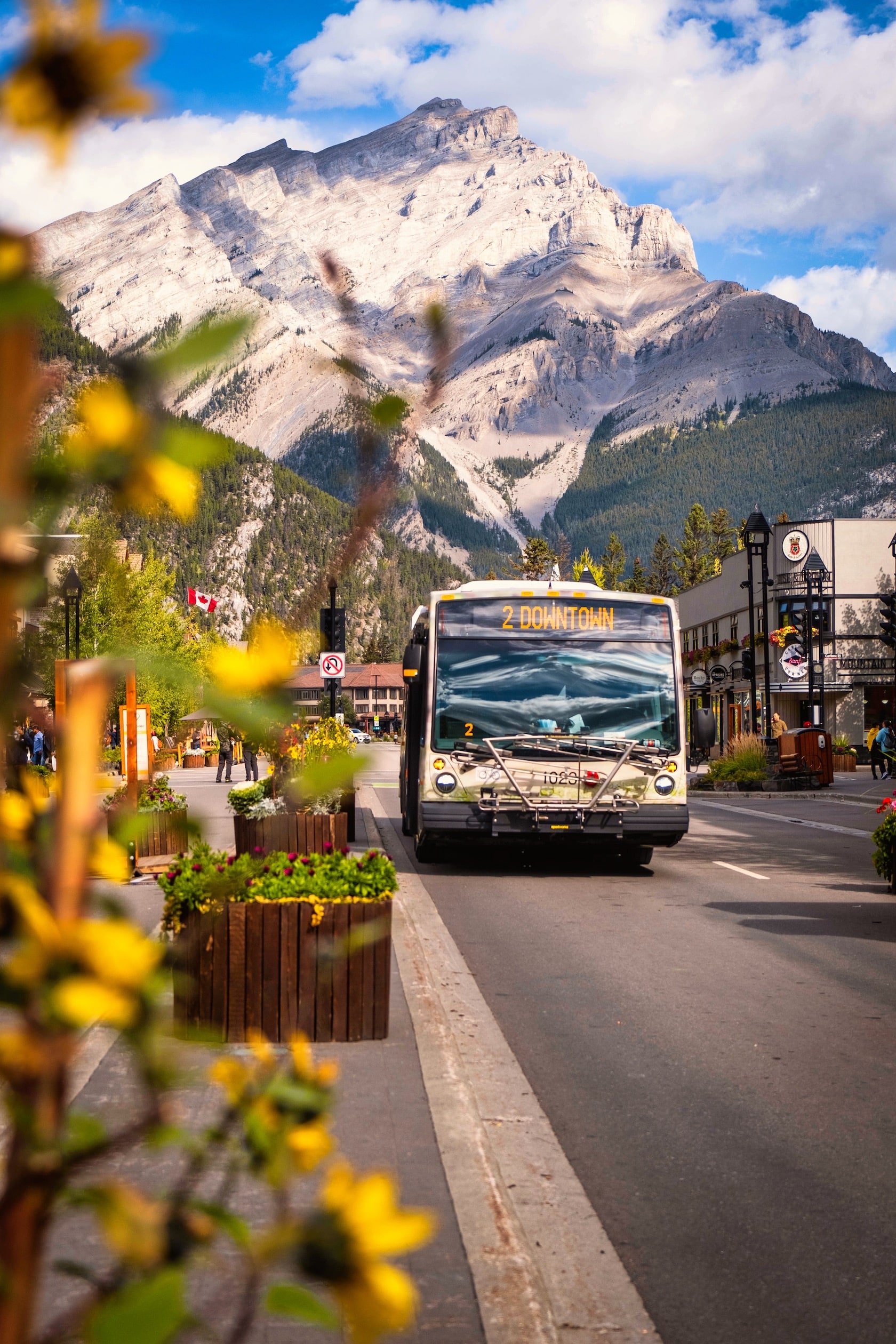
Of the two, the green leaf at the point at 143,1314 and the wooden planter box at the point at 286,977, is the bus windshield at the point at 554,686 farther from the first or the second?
the green leaf at the point at 143,1314

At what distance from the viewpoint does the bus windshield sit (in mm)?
15148

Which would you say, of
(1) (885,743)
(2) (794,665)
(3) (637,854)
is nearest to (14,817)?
(3) (637,854)

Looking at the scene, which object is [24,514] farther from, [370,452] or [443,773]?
[443,773]

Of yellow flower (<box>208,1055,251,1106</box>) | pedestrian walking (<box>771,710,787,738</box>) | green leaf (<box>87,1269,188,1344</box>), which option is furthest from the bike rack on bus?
pedestrian walking (<box>771,710,787,738</box>)

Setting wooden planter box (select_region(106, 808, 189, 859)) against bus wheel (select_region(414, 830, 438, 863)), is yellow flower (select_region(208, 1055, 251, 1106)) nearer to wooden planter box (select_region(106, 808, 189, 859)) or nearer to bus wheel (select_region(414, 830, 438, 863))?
wooden planter box (select_region(106, 808, 189, 859))

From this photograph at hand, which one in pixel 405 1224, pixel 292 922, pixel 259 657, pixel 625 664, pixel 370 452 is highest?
pixel 625 664

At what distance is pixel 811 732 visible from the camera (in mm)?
36031

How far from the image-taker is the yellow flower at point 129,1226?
948 millimetres

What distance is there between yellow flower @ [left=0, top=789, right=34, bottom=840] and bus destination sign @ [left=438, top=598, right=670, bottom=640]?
1447 centimetres

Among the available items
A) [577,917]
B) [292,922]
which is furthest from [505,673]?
[292,922]

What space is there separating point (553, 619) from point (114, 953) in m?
14.9

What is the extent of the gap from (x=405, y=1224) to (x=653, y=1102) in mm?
5542

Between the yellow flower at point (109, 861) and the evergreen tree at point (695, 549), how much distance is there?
138584 mm


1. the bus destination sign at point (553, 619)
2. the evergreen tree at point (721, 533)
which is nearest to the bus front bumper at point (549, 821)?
the bus destination sign at point (553, 619)
